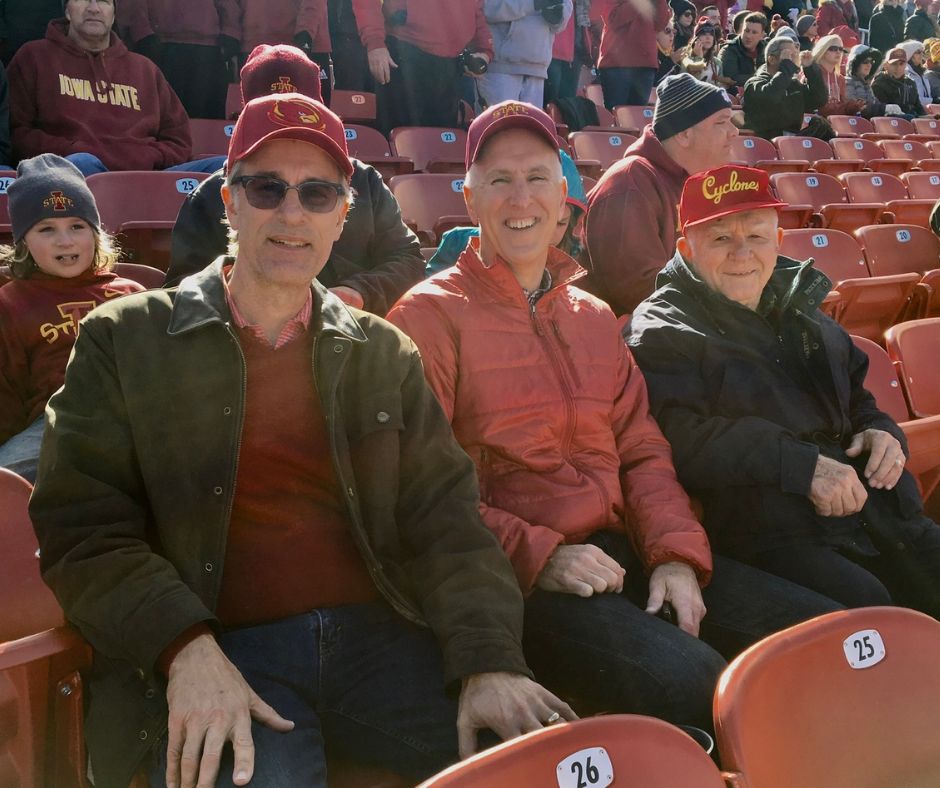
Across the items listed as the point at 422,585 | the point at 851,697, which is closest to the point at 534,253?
the point at 422,585

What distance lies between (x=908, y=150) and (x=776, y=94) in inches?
70.6

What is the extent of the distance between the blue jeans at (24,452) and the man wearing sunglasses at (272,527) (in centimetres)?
95

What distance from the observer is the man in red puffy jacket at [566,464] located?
66.7 inches

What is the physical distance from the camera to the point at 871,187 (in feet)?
21.5

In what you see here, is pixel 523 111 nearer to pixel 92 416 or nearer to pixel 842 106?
pixel 92 416

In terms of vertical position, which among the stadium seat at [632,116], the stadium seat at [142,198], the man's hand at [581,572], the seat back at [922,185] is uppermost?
the stadium seat at [632,116]

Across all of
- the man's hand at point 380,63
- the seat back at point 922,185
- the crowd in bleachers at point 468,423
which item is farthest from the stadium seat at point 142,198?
the seat back at point 922,185

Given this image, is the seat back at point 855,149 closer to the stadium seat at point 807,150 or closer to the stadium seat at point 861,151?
the stadium seat at point 861,151

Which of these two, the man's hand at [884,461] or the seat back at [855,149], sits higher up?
the seat back at [855,149]

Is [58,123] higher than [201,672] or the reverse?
higher

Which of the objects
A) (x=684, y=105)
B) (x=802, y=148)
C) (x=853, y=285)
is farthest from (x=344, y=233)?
(x=802, y=148)

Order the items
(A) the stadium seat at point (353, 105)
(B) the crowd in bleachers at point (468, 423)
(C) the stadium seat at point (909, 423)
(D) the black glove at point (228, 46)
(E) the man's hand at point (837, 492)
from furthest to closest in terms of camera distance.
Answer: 1. (A) the stadium seat at point (353, 105)
2. (D) the black glove at point (228, 46)
3. (C) the stadium seat at point (909, 423)
4. (E) the man's hand at point (837, 492)
5. (B) the crowd in bleachers at point (468, 423)

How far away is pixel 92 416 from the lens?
4.80 ft

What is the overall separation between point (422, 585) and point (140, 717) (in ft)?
1.77
